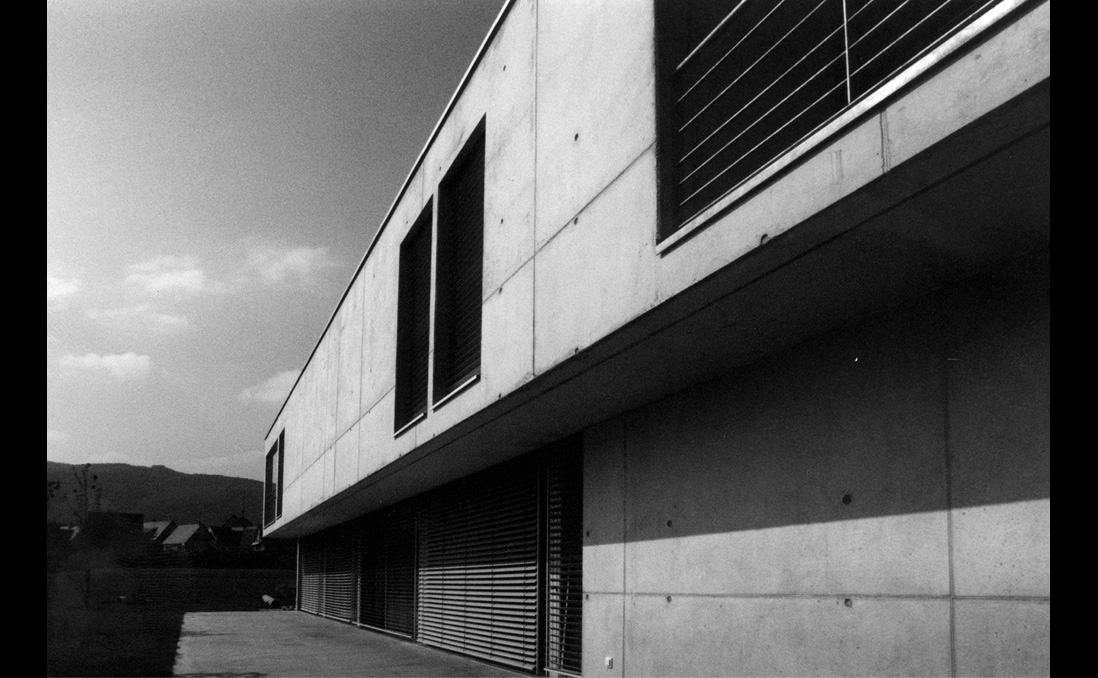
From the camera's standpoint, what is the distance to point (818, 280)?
5066 mm

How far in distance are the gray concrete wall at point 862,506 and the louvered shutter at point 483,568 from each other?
2.74 meters

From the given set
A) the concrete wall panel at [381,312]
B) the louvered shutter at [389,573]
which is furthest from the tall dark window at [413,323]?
the louvered shutter at [389,573]

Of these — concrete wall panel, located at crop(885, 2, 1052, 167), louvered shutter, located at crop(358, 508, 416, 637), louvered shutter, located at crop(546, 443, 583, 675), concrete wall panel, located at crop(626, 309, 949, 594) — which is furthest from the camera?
louvered shutter, located at crop(358, 508, 416, 637)

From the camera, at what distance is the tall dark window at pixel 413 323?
488 inches

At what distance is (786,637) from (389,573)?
507 inches

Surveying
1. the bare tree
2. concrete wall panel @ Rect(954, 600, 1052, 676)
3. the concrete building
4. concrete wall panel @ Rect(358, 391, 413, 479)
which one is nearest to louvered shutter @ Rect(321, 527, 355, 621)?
concrete wall panel @ Rect(358, 391, 413, 479)

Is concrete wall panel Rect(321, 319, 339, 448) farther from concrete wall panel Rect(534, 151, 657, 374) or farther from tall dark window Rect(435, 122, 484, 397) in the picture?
concrete wall panel Rect(534, 151, 657, 374)

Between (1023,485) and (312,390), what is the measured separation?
18.8m

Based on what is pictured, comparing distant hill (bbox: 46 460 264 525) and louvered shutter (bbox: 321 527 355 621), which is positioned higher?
louvered shutter (bbox: 321 527 355 621)

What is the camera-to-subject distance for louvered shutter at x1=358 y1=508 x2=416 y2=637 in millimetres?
16094

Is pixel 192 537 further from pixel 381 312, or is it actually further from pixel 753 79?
pixel 753 79

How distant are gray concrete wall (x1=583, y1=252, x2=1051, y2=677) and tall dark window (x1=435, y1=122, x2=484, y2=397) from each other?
122 inches
